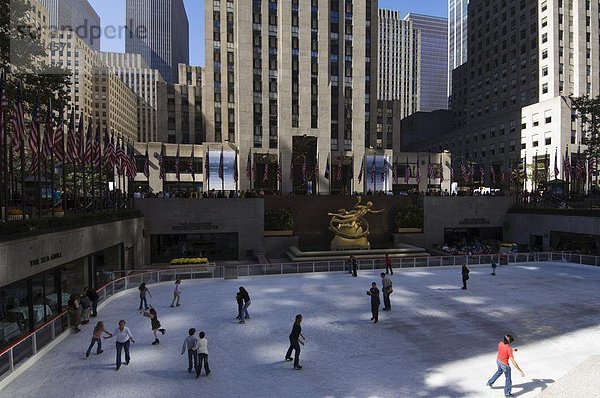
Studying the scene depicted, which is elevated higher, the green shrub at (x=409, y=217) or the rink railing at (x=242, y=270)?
the green shrub at (x=409, y=217)

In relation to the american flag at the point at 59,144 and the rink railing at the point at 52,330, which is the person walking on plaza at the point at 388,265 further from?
the american flag at the point at 59,144

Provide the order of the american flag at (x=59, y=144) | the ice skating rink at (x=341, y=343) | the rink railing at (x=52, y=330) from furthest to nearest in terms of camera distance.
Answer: the american flag at (x=59, y=144)
the rink railing at (x=52, y=330)
the ice skating rink at (x=341, y=343)

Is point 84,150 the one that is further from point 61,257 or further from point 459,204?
point 459,204

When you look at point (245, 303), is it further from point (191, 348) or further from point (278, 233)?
point (278, 233)

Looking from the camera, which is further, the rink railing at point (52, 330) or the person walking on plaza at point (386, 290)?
the person walking on plaza at point (386, 290)

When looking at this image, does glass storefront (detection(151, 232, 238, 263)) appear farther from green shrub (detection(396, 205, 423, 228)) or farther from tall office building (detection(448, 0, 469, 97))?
tall office building (detection(448, 0, 469, 97))

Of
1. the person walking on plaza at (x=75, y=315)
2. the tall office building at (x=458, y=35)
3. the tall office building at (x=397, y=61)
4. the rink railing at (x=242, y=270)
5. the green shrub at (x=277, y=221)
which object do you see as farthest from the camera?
the tall office building at (x=397, y=61)

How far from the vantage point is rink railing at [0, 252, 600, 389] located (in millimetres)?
13320

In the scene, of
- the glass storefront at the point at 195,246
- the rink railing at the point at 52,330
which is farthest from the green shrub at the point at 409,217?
the rink railing at the point at 52,330

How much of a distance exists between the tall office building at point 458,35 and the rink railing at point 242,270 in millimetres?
139030

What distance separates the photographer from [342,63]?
6406 cm

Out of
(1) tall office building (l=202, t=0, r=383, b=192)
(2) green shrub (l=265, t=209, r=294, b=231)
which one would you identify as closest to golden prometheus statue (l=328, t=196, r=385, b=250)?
(2) green shrub (l=265, t=209, r=294, b=231)

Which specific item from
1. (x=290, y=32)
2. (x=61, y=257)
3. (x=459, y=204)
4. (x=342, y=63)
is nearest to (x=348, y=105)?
(x=342, y=63)

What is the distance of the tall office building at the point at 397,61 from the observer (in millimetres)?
188875
